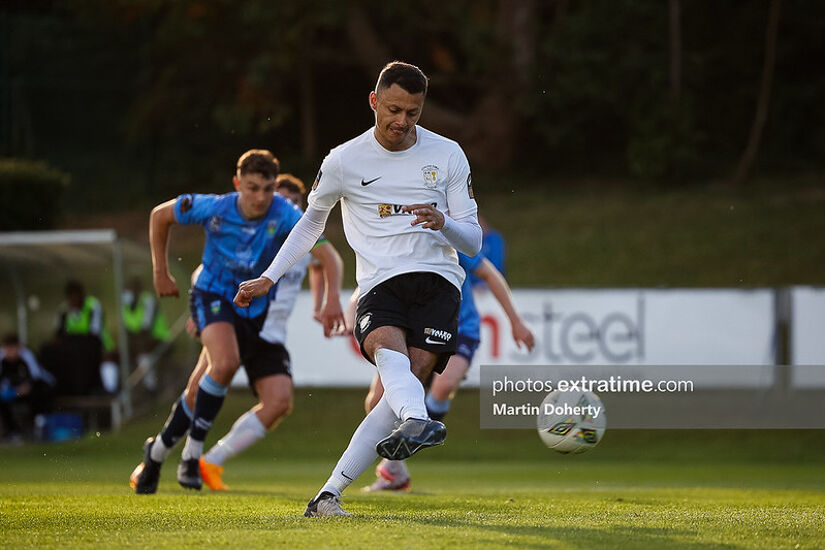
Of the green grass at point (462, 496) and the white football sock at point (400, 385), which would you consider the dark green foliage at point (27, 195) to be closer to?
the green grass at point (462, 496)

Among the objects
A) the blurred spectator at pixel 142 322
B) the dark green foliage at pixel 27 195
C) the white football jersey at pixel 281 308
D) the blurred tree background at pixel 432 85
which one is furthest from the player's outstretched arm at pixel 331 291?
the blurred tree background at pixel 432 85

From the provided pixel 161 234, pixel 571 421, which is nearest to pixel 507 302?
pixel 571 421

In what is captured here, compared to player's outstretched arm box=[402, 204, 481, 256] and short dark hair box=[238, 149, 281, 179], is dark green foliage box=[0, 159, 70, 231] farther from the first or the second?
player's outstretched arm box=[402, 204, 481, 256]

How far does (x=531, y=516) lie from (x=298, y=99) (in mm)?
25584

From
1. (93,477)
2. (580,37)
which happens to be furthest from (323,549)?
(580,37)

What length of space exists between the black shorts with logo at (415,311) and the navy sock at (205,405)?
2.71 meters

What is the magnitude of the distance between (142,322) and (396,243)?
12.9 metres

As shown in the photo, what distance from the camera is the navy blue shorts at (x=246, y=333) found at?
27.0 feet

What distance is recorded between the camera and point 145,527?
5301 mm

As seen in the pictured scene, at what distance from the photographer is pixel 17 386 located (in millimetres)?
15555

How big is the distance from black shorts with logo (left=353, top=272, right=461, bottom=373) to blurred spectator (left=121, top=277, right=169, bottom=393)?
487 inches

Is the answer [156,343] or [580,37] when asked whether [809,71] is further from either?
[156,343]

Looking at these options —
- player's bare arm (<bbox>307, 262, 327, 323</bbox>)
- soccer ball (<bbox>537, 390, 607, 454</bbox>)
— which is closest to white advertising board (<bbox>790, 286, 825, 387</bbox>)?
player's bare arm (<bbox>307, 262, 327, 323</bbox>)

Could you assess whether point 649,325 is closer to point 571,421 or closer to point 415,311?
point 571,421
